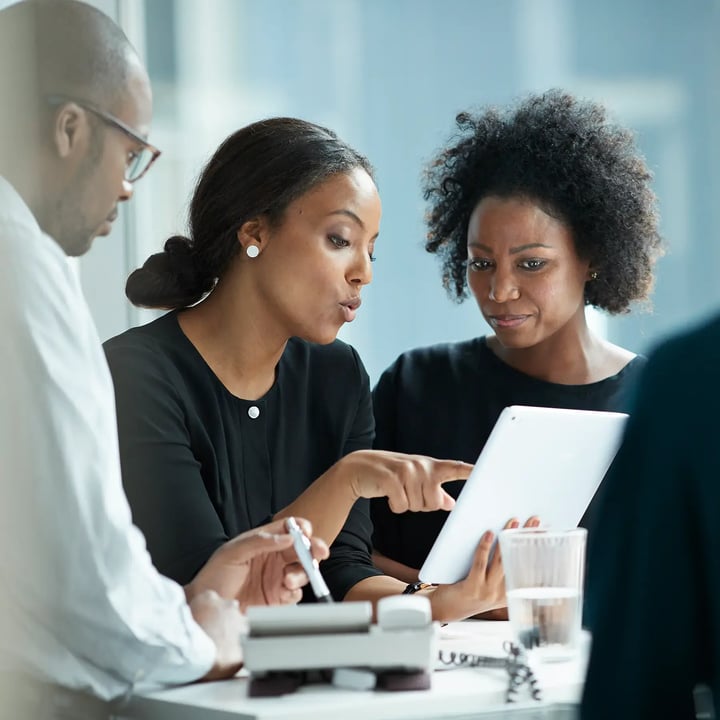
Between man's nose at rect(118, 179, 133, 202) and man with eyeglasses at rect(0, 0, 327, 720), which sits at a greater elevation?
man's nose at rect(118, 179, 133, 202)

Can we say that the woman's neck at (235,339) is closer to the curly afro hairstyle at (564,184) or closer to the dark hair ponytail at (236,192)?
the dark hair ponytail at (236,192)

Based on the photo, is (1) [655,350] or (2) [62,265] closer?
(1) [655,350]

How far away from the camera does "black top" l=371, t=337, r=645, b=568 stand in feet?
7.06

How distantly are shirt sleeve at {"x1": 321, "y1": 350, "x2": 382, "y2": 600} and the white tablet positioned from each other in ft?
0.85

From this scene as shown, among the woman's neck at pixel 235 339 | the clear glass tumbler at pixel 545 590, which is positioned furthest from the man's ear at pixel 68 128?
the clear glass tumbler at pixel 545 590

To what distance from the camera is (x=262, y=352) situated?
189 centimetres

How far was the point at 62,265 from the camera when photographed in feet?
3.96

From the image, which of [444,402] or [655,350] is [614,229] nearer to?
[444,402]

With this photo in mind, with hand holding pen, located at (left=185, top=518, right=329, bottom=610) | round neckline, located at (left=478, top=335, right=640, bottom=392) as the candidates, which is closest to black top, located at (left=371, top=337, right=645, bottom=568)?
round neckline, located at (left=478, top=335, right=640, bottom=392)

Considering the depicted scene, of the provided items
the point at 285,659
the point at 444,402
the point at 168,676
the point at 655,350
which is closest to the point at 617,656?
the point at 655,350

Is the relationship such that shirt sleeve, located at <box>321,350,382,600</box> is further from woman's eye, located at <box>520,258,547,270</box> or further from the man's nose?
the man's nose

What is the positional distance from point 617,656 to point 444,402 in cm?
160

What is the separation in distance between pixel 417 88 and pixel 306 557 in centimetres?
208

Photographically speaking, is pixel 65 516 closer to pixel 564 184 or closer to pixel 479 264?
pixel 479 264
